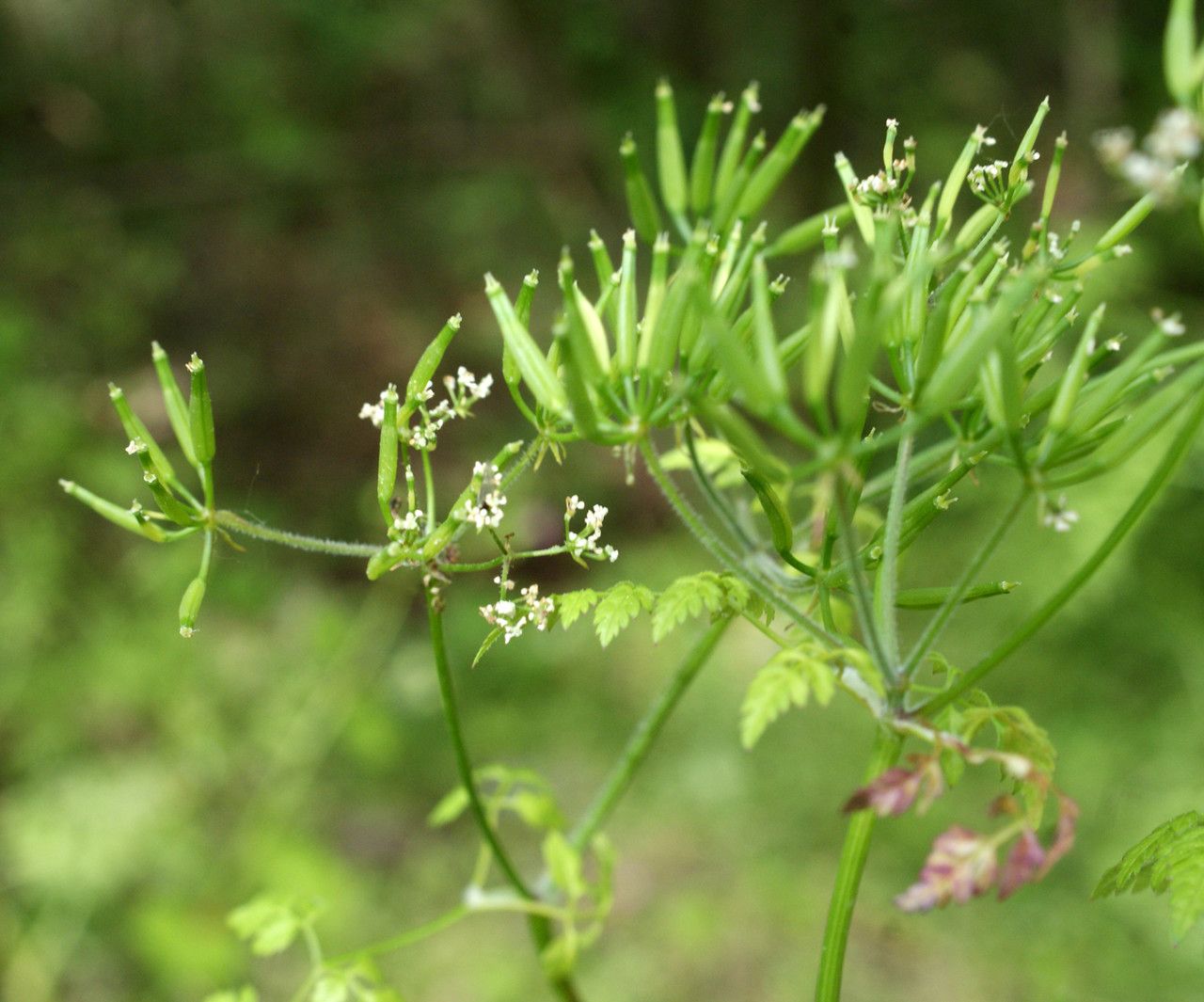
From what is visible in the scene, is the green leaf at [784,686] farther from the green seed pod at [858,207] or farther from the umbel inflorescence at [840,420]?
the green seed pod at [858,207]

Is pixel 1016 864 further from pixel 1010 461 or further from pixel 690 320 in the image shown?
pixel 690 320

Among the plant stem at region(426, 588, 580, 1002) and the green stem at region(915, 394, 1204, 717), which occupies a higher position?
the green stem at region(915, 394, 1204, 717)

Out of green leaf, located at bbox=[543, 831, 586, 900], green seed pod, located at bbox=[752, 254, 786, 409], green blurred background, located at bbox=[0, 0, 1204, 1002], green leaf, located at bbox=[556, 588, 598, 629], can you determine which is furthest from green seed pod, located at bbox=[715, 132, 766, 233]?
green blurred background, located at bbox=[0, 0, 1204, 1002]

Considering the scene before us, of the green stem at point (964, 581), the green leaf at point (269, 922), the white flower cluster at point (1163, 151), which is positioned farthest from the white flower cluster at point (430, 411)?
the green leaf at point (269, 922)

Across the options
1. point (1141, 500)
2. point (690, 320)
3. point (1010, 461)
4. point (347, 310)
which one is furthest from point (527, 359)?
point (347, 310)

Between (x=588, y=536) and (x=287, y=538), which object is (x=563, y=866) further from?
(x=287, y=538)

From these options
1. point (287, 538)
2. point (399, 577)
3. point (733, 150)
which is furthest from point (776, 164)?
point (399, 577)

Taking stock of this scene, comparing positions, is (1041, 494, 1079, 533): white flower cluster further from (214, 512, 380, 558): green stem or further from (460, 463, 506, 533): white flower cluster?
(214, 512, 380, 558): green stem
